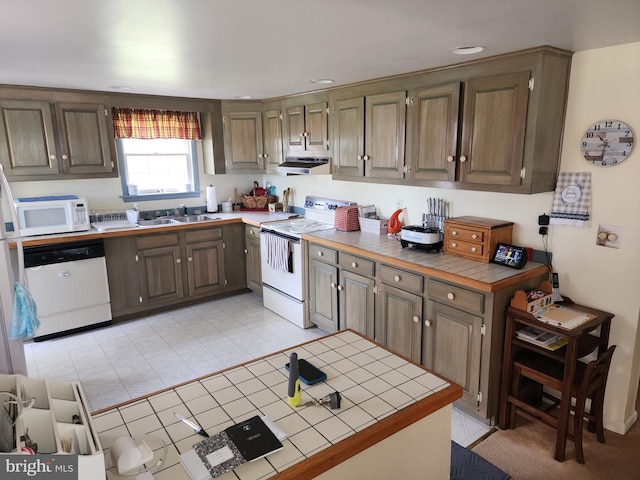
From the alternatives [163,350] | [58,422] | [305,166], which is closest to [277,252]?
[305,166]

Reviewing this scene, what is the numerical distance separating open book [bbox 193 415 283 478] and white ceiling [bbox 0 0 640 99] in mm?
1521

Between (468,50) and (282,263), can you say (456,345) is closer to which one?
(468,50)

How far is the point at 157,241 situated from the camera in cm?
436

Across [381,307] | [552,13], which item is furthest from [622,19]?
[381,307]

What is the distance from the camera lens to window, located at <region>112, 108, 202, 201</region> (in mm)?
4562

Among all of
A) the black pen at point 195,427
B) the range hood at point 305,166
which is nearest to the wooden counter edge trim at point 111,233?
the range hood at point 305,166

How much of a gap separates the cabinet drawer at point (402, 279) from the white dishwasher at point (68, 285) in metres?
2.70

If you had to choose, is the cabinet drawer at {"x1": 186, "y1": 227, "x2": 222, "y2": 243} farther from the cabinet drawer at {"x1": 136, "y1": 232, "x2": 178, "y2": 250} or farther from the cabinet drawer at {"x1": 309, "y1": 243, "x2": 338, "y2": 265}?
the cabinet drawer at {"x1": 309, "y1": 243, "x2": 338, "y2": 265}

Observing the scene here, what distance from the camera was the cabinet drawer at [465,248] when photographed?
2875 millimetres

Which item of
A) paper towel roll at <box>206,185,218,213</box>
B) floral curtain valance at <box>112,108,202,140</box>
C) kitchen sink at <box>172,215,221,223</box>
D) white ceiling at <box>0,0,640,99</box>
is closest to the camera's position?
white ceiling at <box>0,0,640,99</box>

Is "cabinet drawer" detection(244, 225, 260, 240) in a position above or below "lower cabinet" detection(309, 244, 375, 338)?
above

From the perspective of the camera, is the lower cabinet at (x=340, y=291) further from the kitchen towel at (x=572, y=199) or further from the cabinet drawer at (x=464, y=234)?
the kitchen towel at (x=572, y=199)

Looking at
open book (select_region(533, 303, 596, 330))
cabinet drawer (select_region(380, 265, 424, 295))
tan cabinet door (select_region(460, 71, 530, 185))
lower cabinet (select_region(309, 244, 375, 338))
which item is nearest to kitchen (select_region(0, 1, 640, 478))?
open book (select_region(533, 303, 596, 330))

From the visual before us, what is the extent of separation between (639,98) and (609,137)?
0.24m
